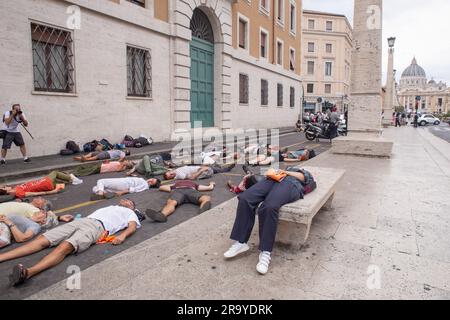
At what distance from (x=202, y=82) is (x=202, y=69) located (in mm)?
626

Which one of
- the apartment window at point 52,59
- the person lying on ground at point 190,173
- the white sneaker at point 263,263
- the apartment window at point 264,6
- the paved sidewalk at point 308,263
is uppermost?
the apartment window at point 264,6

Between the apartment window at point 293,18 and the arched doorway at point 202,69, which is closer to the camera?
the arched doorway at point 202,69

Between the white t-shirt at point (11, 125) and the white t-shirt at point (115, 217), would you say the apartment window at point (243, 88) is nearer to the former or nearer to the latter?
the white t-shirt at point (11, 125)

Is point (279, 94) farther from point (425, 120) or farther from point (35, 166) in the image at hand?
point (425, 120)

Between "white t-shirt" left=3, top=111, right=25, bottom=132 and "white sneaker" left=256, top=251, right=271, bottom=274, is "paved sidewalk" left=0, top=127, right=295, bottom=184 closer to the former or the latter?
"white t-shirt" left=3, top=111, right=25, bottom=132

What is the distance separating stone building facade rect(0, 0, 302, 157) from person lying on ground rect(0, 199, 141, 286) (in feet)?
20.4

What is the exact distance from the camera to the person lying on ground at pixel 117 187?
19.1 ft

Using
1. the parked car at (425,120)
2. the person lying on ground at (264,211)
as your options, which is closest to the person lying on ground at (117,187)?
the person lying on ground at (264,211)

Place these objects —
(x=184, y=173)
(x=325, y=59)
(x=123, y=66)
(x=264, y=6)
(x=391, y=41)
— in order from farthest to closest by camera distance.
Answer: (x=325, y=59) → (x=391, y=41) → (x=264, y=6) → (x=123, y=66) → (x=184, y=173)

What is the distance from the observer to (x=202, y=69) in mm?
17016

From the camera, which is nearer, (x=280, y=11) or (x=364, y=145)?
(x=364, y=145)

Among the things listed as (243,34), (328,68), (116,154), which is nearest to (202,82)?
(243,34)

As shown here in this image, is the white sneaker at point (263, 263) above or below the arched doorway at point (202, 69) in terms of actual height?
below

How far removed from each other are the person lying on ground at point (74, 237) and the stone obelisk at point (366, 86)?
8.17 meters
